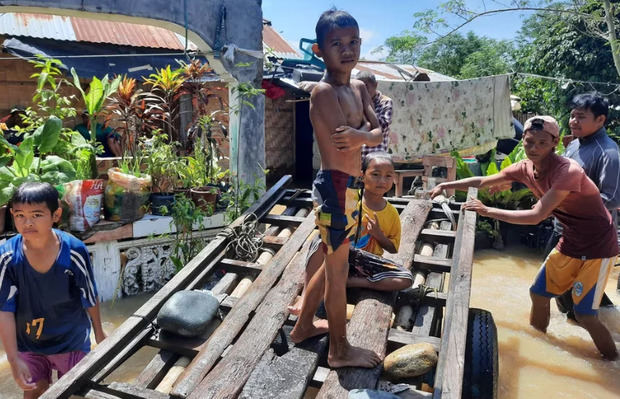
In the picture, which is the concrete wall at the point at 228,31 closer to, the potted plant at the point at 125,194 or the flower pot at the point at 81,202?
the potted plant at the point at 125,194

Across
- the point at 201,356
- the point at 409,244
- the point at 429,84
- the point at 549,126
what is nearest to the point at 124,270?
the point at 201,356

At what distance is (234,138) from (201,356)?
3150mm

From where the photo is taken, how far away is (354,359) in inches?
83.7

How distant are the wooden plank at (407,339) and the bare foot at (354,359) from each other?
0.22 metres

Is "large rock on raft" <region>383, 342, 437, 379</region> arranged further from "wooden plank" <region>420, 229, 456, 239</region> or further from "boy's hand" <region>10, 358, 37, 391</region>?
"boy's hand" <region>10, 358, 37, 391</region>

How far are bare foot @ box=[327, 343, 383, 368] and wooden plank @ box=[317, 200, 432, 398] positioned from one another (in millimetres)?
25

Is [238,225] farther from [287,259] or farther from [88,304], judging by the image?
[88,304]

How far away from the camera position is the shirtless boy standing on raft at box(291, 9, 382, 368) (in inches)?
80.7

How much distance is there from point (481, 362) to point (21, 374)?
2418mm

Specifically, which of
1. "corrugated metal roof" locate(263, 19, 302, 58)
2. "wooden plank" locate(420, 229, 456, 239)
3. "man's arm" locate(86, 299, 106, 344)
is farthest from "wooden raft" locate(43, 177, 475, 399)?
"corrugated metal roof" locate(263, 19, 302, 58)

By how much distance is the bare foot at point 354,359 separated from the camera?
2.10m

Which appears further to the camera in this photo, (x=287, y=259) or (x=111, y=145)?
(x=111, y=145)

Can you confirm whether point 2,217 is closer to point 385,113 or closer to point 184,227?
point 184,227

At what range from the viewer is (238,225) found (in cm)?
353
